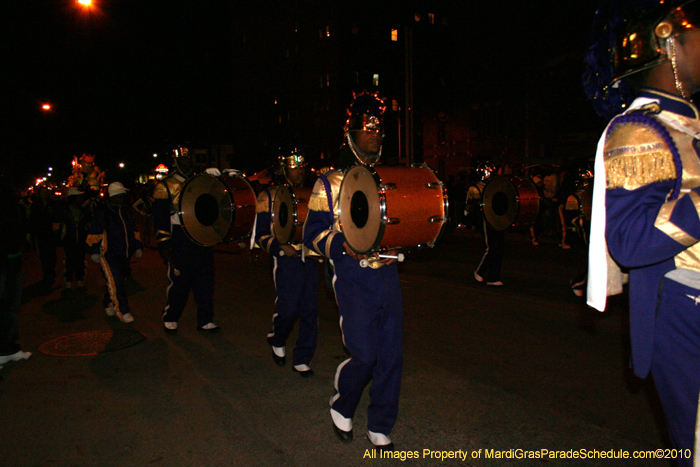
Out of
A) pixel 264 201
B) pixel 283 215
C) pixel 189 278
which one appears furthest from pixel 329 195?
pixel 189 278

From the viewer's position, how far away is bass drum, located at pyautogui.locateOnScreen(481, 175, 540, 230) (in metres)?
8.78

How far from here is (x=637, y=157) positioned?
1778 millimetres

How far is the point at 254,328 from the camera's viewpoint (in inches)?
269

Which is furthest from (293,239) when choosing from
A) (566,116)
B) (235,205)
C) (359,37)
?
(359,37)

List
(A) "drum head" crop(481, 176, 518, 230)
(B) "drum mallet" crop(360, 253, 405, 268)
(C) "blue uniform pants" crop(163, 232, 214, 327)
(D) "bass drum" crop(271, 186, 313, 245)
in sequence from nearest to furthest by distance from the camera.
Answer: (B) "drum mallet" crop(360, 253, 405, 268), (D) "bass drum" crop(271, 186, 313, 245), (C) "blue uniform pants" crop(163, 232, 214, 327), (A) "drum head" crop(481, 176, 518, 230)

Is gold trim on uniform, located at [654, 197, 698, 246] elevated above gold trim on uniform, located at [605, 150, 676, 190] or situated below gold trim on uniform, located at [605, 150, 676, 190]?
below

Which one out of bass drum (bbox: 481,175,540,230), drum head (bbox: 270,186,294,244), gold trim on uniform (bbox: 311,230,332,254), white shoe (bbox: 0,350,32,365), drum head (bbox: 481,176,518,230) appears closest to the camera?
gold trim on uniform (bbox: 311,230,332,254)

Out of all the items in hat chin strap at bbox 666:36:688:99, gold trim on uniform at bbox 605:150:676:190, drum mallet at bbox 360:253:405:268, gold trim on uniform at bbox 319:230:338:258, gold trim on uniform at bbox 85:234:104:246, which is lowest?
gold trim on uniform at bbox 85:234:104:246

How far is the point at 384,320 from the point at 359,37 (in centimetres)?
4357

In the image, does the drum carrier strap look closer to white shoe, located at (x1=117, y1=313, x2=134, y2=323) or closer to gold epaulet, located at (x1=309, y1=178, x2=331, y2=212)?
gold epaulet, located at (x1=309, y1=178, x2=331, y2=212)

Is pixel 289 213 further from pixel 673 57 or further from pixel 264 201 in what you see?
pixel 673 57

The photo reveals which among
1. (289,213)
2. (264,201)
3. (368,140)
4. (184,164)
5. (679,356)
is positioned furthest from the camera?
(184,164)

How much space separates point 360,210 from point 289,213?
1750 mm

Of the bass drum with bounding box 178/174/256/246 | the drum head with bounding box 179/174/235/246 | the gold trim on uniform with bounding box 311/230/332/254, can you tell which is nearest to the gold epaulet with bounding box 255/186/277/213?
the bass drum with bounding box 178/174/256/246
